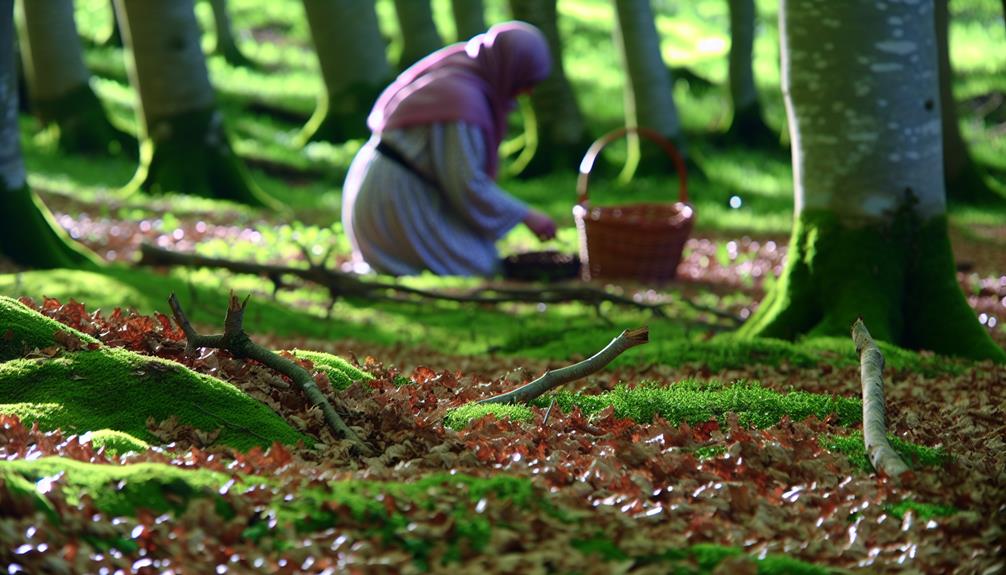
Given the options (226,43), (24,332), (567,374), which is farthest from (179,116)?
(226,43)

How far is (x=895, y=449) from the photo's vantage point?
16.1 ft

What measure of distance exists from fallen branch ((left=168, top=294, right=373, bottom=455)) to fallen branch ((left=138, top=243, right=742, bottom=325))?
406 cm

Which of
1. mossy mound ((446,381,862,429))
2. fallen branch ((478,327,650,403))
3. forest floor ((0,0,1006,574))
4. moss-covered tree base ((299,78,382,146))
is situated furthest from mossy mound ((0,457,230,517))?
moss-covered tree base ((299,78,382,146))

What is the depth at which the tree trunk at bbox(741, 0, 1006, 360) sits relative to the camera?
705cm

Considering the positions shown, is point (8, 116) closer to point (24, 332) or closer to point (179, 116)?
point (24, 332)

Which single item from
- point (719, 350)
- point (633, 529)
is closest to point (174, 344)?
point (633, 529)

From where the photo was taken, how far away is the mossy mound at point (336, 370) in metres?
5.51

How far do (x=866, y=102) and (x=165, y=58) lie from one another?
10225 millimetres

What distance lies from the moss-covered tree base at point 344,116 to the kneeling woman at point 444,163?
8.07 meters

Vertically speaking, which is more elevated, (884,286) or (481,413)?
(481,413)

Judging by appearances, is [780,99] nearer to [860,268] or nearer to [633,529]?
[860,268]

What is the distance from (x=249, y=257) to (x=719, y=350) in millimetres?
5993

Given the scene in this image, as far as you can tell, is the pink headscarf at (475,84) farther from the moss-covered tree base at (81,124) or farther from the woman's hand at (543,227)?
the moss-covered tree base at (81,124)

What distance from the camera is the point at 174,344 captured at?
5.45 m
